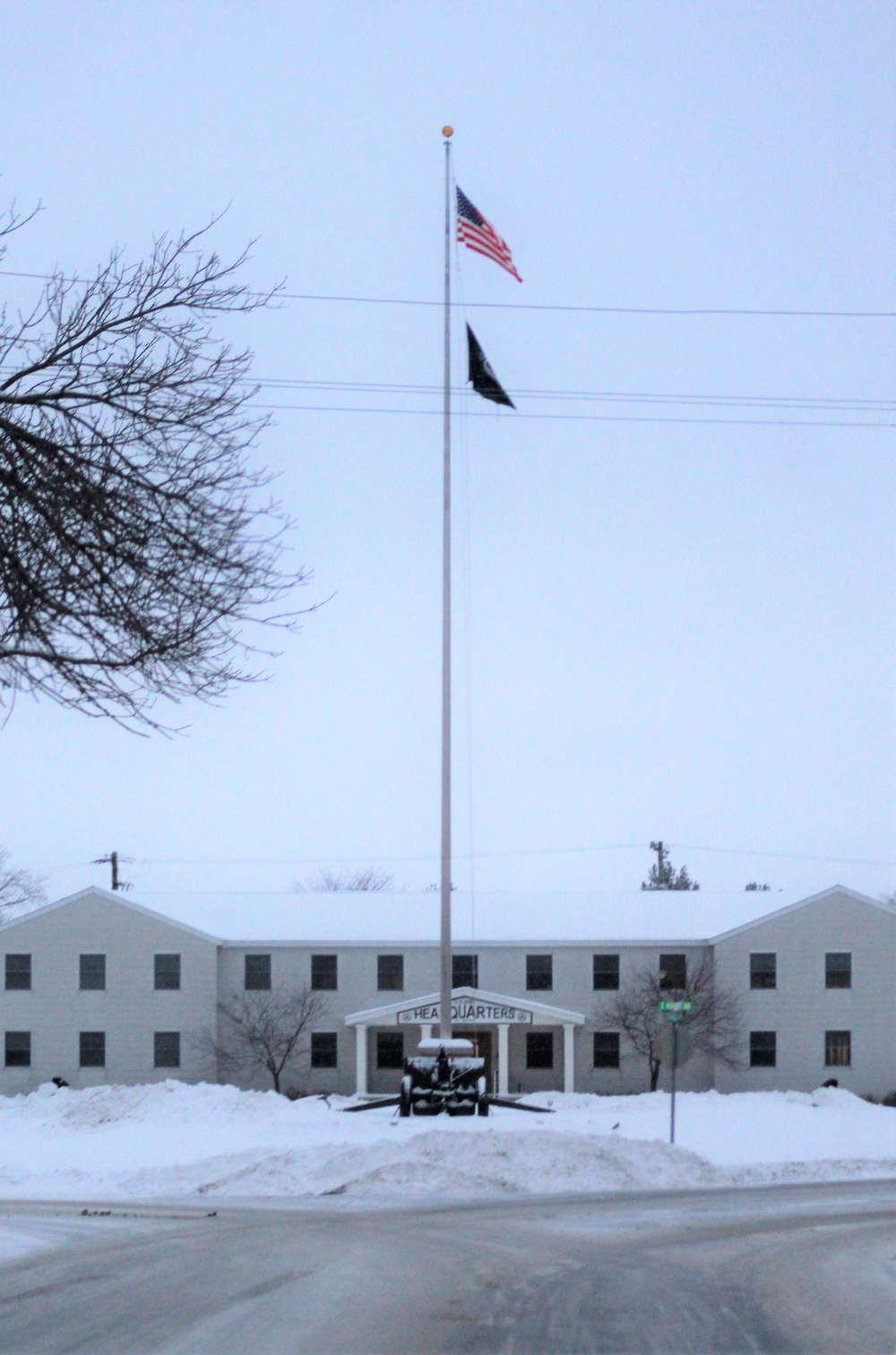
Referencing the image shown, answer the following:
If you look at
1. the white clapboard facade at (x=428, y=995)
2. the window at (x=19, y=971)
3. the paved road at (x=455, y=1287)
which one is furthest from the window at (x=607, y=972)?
the paved road at (x=455, y=1287)

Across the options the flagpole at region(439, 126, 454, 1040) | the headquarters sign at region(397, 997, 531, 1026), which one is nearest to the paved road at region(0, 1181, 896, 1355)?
the flagpole at region(439, 126, 454, 1040)

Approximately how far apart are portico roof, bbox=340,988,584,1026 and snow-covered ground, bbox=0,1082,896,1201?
6333mm

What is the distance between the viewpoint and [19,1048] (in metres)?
48.7

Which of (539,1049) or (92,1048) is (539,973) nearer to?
(539,1049)

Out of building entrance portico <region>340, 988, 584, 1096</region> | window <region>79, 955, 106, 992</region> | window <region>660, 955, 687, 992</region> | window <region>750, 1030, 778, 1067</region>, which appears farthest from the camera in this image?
window <region>660, 955, 687, 992</region>

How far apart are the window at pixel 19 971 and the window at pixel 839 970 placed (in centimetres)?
2541

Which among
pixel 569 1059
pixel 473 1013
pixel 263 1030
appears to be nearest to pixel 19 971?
pixel 263 1030

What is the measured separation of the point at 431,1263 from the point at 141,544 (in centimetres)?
624

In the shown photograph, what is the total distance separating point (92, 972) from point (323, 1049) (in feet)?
25.6

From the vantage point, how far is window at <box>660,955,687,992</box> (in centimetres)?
4922

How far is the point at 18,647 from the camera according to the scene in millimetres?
10008

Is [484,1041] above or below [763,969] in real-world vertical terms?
below

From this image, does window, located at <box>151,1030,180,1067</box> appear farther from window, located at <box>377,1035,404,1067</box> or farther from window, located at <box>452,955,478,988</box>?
window, located at <box>452,955,478,988</box>

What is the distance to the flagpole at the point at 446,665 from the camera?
27422 millimetres
